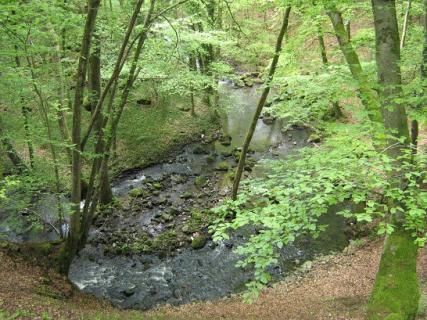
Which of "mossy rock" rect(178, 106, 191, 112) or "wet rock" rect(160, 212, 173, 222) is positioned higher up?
"mossy rock" rect(178, 106, 191, 112)

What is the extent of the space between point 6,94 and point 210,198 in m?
10.4

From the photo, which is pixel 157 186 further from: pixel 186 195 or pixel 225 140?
pixel 225 140

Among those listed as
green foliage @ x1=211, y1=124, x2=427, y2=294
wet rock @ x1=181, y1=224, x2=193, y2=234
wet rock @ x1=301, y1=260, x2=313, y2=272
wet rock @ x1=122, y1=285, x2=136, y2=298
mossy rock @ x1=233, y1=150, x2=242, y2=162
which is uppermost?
green foliage @ x1=211, y1=124, x2=427, y2=294

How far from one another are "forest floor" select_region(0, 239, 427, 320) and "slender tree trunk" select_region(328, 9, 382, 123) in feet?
14.8

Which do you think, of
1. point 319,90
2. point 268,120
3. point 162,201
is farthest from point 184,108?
point 319,90

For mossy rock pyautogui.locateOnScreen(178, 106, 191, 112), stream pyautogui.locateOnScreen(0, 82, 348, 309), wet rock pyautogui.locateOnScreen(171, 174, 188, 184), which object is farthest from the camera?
mossy rock pyautogui.locateOnScreen(178, 106, 191, 112)

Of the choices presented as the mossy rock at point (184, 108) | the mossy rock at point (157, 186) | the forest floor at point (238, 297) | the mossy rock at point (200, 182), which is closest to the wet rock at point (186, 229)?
the mossy rock at point (157, 186)

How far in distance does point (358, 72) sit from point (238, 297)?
25.6ft

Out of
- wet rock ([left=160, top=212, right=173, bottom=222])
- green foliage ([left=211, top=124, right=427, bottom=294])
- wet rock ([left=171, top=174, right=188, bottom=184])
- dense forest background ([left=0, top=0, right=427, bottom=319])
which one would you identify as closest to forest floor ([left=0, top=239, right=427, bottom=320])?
dense forest background ([left=0, top=0, right=427, bottom=319])

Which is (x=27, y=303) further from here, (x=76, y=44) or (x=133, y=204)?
(x=133, y=204)

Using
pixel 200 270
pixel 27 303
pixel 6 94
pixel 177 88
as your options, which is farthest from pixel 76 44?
pixel 177 88

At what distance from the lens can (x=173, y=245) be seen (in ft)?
50.4

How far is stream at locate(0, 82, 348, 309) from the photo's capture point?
12.9 metres

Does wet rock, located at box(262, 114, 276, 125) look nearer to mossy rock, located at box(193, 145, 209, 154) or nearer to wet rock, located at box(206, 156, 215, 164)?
mossy rock, located at box(193, 145, 209, 154)
